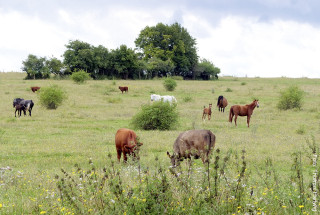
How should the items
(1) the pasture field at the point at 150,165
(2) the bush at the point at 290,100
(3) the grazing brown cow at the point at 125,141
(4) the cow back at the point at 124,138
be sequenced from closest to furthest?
(1) the pasture field at the point at 150,165 → (3) the grazing brown cow at the point at 125,141 → (4) the cow back at the point at 124,138 → (2) the bush at the point at 290,100

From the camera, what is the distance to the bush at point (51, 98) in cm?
2559

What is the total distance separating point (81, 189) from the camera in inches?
209

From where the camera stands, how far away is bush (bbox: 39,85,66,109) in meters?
25.6

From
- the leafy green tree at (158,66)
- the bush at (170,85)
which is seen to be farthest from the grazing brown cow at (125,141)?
the leafy green tree at (158,66)

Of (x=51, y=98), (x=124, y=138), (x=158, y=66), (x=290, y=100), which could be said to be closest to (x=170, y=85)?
(x=290, y=100)

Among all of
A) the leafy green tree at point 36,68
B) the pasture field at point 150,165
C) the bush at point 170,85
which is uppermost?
the leafy green tree at point 36,68

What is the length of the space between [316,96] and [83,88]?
25.5 metres

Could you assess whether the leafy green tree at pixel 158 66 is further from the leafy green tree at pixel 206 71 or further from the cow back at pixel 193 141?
the cow back at pixel 193 141

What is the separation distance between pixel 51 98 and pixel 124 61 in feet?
128

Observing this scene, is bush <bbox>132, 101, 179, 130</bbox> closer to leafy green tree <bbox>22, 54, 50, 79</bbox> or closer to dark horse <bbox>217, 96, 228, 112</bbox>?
dark horse <bbox>217, 96, 228, 112</bbox>

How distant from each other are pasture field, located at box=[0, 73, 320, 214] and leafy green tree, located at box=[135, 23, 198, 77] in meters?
40.7

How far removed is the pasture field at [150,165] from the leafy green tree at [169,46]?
40.7m

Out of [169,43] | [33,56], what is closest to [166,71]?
[169,43]

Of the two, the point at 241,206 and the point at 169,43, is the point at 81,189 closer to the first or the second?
the point at 241,206
